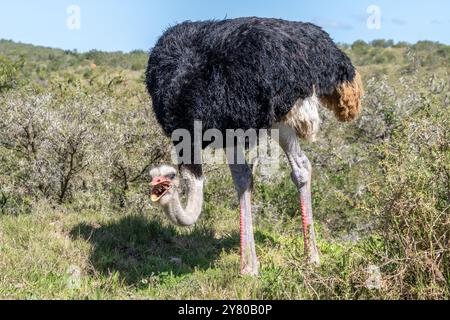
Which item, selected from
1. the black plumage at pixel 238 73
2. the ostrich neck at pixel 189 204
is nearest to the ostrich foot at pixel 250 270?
the ostrich neck at pixel 189 204

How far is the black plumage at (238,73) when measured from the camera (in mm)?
3803

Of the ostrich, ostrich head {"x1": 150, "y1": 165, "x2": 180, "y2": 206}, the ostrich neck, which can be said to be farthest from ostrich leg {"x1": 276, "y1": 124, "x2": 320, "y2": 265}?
ostrich head {"x1": 150, "y1": 165, "x2": 180, "y2": 206}

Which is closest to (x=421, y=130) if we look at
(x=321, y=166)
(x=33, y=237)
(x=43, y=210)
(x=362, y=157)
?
(x=33, y=237)

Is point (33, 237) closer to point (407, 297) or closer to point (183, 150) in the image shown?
point (183, 150)

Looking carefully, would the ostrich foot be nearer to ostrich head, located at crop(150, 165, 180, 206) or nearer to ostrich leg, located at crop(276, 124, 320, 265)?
ostrich leg, located at crop(276, 124, 320, 265)

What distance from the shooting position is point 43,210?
5602 mm

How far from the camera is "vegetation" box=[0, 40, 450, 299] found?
10.2 ft

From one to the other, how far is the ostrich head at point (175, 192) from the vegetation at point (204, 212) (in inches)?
16.1

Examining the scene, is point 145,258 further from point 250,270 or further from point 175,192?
point 175,192

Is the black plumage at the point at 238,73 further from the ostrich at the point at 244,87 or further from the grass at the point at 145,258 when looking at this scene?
the grass at the point at 145,258

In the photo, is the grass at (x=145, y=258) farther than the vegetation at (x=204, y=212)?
Yes

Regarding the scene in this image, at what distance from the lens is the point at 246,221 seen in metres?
4.18

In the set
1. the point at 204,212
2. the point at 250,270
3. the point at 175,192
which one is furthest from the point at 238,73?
the point at 204,212

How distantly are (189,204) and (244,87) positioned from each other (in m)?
0.86
